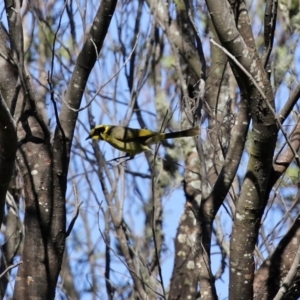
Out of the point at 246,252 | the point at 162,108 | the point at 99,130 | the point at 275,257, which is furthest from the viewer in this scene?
the point at 162,108

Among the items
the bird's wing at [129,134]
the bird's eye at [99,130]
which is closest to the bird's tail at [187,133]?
the bird's wing at [129,134]

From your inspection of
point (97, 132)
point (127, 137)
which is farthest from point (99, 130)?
point (127, 137)

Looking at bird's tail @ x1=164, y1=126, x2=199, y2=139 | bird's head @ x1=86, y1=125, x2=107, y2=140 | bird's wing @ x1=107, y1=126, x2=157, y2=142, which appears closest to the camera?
bird's tail @ x1=164, y1=126, x2=199, y2=139

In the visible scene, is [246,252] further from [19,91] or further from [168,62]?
[168,62]

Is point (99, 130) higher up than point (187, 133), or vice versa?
point (99, 130)

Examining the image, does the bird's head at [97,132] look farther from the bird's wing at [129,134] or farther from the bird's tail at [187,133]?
the bird's tail at [187,133]

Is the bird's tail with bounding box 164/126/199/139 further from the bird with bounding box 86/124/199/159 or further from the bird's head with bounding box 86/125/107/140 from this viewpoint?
the bird's head with bounding box 86/125/107/140

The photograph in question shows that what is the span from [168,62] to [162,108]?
453 mm

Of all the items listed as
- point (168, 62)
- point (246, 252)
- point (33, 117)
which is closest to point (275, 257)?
point (246, 252)

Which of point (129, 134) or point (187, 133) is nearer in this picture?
point (187, 133)

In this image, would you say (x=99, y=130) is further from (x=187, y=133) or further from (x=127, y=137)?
(x=187, y=133)

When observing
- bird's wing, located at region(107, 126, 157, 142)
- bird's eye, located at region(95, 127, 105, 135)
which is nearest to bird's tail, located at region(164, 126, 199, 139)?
bird's wing, located at region(107, 126, 157, 142)

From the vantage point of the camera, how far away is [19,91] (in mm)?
3172

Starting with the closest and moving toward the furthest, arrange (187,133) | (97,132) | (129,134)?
1. (187,133)
2. (129,134)
3. (97,132)
